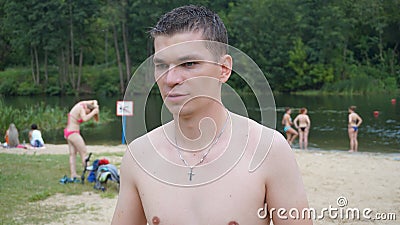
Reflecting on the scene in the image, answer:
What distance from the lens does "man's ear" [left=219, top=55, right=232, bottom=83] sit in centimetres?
Answer: 174

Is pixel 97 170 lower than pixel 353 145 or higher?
higher

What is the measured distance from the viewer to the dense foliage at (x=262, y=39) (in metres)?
55.1

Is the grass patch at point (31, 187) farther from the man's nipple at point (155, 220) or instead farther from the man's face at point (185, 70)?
the man's face at point (185, 70)

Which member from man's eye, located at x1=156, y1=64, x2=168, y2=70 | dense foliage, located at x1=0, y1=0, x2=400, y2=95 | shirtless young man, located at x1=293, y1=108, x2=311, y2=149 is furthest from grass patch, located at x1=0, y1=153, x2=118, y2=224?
dense foliage, located at x1=0, y1=0, x2=400, y2=95

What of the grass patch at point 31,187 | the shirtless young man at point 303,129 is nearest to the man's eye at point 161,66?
the grass patch at point 31,187

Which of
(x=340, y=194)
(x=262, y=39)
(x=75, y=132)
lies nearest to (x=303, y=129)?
(x=340, y=194)

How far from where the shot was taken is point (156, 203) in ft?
5.94

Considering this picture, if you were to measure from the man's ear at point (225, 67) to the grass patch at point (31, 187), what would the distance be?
603 cm

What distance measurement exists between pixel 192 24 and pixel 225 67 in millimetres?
172

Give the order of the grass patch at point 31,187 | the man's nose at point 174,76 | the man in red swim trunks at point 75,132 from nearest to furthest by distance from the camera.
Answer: the man's nose at point 174,76 < the grass patch at point 31,187 < the man in red swim trunks at point 75,132

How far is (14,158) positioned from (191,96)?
11995 millimetres

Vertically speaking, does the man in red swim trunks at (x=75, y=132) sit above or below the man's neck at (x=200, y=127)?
below

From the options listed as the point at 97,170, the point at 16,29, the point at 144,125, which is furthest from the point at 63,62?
the point at 144,125

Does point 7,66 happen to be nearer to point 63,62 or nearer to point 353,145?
point 63,62
